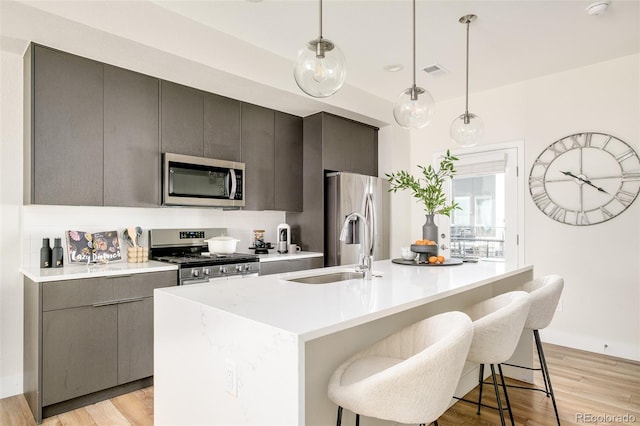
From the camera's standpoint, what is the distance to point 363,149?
4.68 metres

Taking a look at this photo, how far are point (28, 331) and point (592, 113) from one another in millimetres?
4921

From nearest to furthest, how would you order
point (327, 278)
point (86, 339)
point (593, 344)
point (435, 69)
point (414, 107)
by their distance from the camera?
point (327, 278)
point (414, 107)
point (86, 339)
point (593, 344)
point (435, 69)

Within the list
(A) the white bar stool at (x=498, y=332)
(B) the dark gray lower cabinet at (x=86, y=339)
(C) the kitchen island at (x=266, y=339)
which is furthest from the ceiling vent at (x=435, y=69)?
(B) the dark gray lower cabinet at (x=86, y=339)

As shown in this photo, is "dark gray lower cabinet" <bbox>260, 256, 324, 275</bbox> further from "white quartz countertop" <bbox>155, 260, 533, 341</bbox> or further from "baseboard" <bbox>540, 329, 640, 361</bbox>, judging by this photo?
"baseboard" <bbox>540, 329, 640, 361</bbox>

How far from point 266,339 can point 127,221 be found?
2.57 metres

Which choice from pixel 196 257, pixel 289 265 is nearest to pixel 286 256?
pixel 289 265

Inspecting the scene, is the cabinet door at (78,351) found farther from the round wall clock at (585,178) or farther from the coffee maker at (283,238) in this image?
the round wall clock at (585,178)

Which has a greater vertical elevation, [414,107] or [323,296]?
[414,107]

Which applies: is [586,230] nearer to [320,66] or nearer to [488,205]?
[488,205]

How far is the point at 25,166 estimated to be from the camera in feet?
8.97

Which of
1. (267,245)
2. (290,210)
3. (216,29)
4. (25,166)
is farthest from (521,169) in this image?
(25,166)

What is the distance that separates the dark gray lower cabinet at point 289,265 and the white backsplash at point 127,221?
1.88 ft

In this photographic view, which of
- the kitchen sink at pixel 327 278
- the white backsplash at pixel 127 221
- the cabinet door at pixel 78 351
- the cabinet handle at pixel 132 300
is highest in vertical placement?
the white backsplash at pixel 127 221

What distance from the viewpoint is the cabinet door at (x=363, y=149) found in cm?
453
